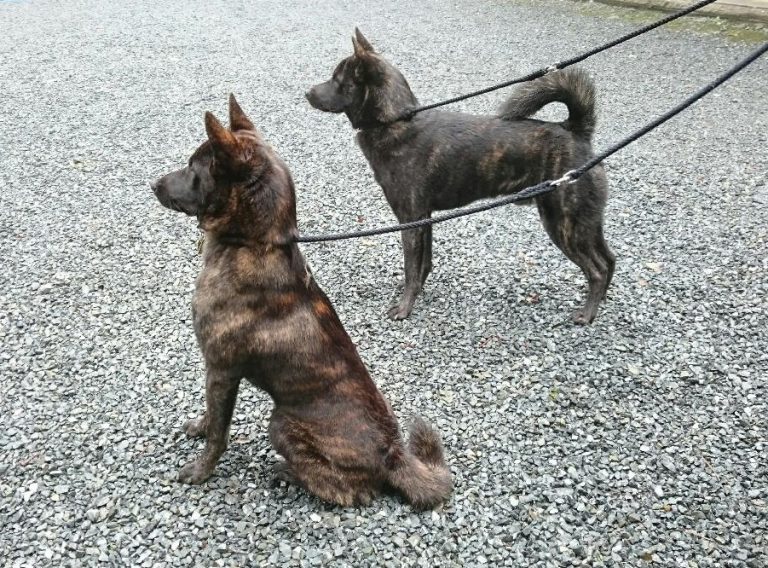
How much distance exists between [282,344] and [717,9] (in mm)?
10270

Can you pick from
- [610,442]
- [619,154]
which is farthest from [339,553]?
[619,154]

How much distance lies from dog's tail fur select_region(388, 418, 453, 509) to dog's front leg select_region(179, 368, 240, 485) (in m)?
0.74

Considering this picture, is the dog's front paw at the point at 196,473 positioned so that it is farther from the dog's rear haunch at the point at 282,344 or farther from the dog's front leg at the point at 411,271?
the dog's front leg at the point at 411,271

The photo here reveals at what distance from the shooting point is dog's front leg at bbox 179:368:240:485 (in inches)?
104

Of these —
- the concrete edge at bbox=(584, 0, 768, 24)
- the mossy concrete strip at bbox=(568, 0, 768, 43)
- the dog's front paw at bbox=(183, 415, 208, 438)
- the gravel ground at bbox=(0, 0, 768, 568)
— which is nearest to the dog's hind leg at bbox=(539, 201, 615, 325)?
the gravel ground at bbox=(0, 0, 768, 568)

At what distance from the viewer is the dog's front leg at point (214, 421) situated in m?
2.63

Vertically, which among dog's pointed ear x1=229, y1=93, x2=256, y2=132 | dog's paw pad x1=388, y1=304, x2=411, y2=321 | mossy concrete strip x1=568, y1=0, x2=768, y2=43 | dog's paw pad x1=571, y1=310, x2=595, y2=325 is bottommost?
mossy concrete strip x1=568, y1=0, x2=768, y2=43

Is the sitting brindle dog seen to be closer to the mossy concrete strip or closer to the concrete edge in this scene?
the mossy concrete strip

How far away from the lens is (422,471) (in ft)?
8.86

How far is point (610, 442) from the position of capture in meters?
3.16

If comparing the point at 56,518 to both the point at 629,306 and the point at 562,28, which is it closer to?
the point at 629,306

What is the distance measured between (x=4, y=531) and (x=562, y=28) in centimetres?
1019

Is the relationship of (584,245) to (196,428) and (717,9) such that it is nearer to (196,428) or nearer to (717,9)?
(196,428)

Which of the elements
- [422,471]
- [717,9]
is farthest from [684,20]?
[422,471]
